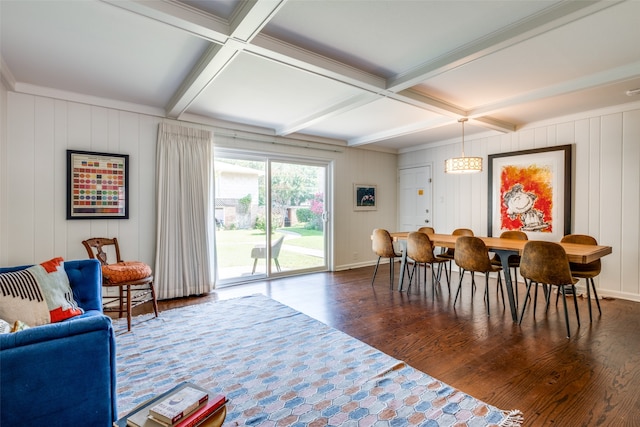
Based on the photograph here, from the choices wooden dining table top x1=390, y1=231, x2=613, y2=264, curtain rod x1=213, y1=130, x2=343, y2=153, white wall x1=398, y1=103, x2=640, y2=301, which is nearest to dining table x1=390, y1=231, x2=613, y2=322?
wooden dining table top x1=390, y1=231, x2=613, y2=264

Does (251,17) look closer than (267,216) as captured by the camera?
Yes

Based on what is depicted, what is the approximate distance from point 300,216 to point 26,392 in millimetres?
4505

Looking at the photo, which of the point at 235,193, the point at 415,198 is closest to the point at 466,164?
the point at 415,198

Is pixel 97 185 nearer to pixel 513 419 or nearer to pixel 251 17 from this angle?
pixel 251 17

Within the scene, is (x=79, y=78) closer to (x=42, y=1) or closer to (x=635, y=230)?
(x=42, y=1)

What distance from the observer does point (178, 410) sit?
1.11m

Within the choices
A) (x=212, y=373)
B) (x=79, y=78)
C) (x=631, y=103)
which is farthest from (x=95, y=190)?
(x=631, y=103)

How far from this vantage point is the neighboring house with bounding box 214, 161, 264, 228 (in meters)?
4.68

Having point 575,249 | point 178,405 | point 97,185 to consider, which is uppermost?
point 97,185

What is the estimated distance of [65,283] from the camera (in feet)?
7.27

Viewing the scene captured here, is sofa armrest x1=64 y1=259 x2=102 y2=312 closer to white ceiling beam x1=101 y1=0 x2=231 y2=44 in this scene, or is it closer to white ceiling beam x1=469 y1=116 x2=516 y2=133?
white ceiling beam x1=101 y1=0 x2=231 y2=44

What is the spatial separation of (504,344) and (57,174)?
4.78m

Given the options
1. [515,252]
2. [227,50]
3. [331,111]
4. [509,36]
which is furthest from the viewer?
[331,111]

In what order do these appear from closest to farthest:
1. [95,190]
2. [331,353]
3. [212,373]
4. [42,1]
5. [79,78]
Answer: [42,1] → [212,373] → [331,353] → [79,78] → [95,190]
